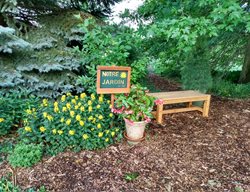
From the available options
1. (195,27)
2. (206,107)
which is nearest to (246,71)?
(206,107)

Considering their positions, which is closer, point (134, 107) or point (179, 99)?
point (134, 107)

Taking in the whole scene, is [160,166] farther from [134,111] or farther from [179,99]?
[179,99]

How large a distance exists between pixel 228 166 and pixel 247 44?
4469 millimetres

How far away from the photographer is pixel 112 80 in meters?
2.62

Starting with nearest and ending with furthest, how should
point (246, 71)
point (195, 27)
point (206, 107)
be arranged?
point (195, 27) < point (206, 107) < point (246, 71)

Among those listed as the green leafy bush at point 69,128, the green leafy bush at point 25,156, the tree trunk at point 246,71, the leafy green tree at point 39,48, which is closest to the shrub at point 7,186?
the green leafy bush at point 25,156

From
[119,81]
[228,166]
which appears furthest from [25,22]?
[228,166]

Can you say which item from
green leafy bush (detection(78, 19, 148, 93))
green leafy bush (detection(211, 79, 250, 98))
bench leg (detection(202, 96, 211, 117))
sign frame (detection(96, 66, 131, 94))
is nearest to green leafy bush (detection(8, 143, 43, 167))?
sign frame (detection(96, 66, 131, 94))

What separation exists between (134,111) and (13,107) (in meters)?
1.60

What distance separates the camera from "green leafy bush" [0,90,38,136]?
280 centimetres

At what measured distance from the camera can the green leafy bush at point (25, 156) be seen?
7.54 feet

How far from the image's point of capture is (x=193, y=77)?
12.8 ft

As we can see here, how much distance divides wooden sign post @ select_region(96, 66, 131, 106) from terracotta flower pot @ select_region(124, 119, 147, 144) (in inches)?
15.6

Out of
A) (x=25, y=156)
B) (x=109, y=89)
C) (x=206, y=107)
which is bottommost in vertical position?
(x=25, y=156)
